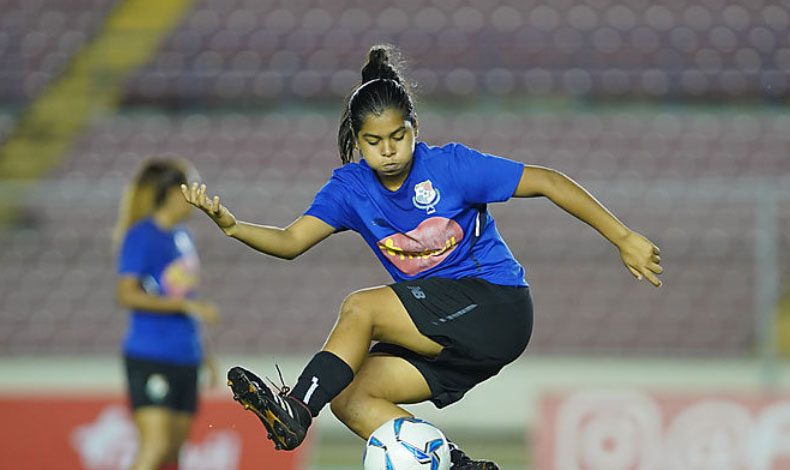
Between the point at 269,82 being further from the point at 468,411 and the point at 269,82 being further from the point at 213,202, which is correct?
the point at 213,202

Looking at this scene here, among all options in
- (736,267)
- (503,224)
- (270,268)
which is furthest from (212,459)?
(736,267)

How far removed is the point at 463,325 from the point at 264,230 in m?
0.71

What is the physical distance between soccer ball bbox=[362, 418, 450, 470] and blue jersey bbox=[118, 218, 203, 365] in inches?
100

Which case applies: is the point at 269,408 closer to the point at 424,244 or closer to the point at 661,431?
the point at 424,244

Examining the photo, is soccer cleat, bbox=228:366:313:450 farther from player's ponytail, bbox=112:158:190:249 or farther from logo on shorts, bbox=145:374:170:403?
player's ponytail, bbox=112:158:190:249

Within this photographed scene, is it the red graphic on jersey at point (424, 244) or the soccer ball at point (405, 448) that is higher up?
the red graphic on jersey at point (424, 244)

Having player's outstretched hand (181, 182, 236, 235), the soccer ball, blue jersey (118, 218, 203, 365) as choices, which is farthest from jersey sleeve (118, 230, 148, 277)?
the soccer ball

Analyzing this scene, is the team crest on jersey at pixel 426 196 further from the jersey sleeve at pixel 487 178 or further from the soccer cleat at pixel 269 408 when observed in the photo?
the soccer cleat at pixel 269 408

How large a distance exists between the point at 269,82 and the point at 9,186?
114 inches

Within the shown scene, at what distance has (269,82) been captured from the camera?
38.5ft

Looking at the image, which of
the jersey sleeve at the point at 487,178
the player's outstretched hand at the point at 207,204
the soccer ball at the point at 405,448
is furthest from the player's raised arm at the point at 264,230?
the soccer ball at the point at 405,448

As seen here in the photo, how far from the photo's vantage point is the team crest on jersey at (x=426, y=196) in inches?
151

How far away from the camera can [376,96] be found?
12.3 feet

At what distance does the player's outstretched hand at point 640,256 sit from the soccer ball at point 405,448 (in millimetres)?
844
